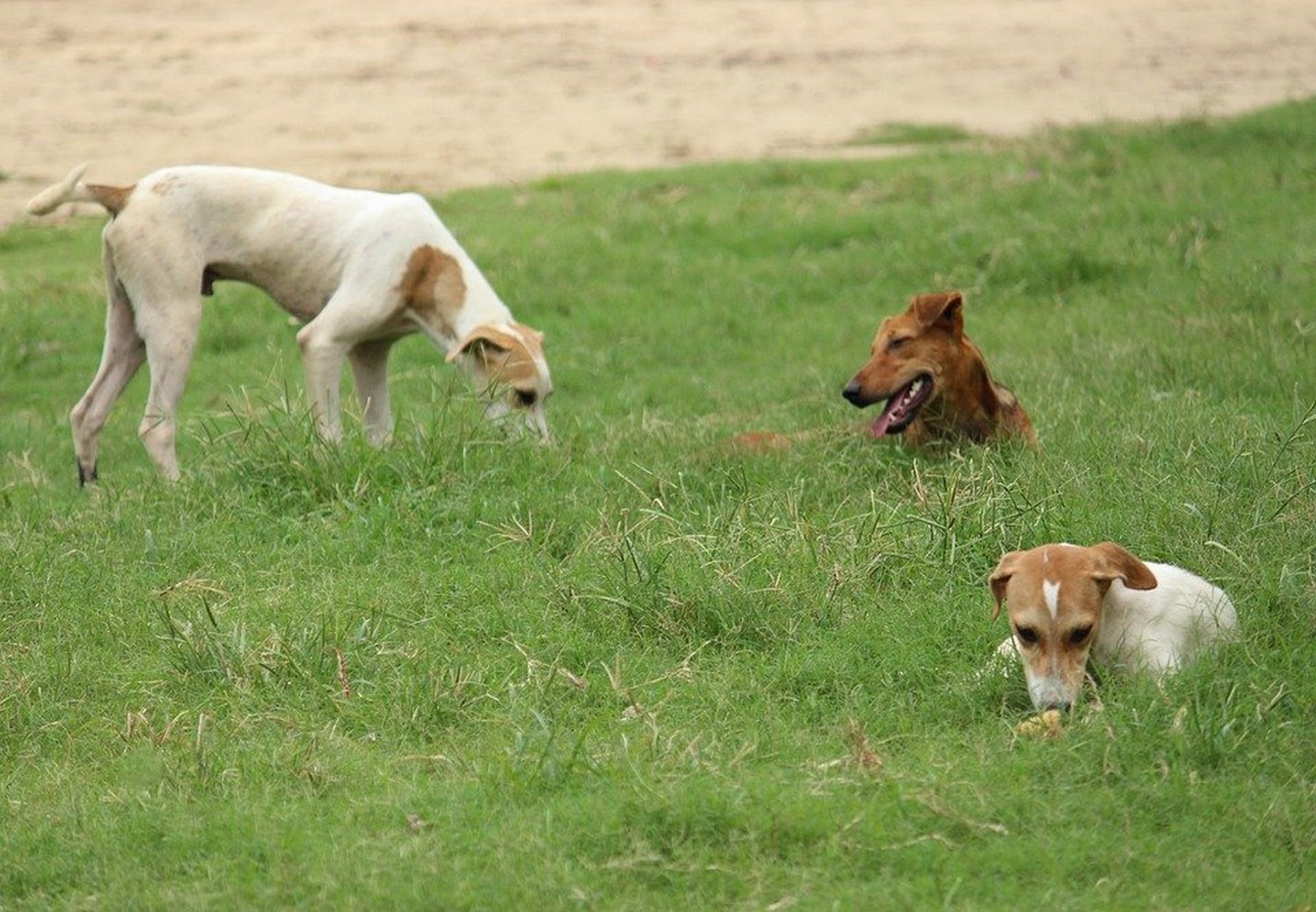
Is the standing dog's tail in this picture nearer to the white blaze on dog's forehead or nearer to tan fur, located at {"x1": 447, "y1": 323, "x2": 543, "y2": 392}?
tan fur, located at {"x1": 447, "y1": 323, "x2": 543, "y2": 392}

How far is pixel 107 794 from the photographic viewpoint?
469cm

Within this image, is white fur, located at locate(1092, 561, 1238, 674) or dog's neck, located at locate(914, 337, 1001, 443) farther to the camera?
dog's neck, located at locate(914, 337, 1001, 443)

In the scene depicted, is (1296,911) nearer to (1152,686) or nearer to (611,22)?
(1152,686)

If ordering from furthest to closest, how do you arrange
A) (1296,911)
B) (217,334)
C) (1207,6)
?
(1207,6)
(217,334)
(1296,911)

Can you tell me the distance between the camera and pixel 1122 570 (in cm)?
499

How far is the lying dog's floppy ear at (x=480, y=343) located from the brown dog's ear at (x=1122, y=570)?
3418mm

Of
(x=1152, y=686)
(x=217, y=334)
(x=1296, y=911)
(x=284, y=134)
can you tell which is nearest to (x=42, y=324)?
(x=217, y=334)

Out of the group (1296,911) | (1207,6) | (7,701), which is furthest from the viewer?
(1207,6)

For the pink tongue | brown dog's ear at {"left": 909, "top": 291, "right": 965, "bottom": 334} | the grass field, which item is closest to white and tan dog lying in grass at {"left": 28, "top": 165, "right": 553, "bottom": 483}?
the grass field

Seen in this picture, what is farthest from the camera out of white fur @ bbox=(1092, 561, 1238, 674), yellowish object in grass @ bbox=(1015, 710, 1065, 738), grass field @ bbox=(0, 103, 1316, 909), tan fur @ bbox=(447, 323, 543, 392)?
tan fur @ bbox=(447, 323, 543, 392)

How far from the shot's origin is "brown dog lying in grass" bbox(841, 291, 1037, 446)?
7328 millimetres

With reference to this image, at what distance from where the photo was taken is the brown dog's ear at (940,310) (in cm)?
735

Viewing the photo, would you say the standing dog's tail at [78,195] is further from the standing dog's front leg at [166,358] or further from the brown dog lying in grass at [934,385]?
the brown dog lying in grass at [934,385]

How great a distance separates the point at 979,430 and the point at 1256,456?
1.26 meters
